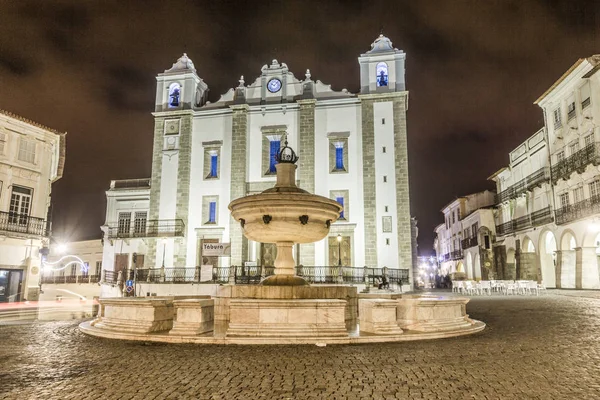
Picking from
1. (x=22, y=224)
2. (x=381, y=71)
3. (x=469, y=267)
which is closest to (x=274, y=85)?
(x=381, y=71)

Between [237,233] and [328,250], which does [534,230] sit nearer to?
[328,250]

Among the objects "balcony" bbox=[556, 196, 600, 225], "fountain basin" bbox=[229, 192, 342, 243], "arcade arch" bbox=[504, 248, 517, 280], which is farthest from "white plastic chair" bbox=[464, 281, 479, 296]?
"fountain basin" bbox=[229, 192, 342, 243]

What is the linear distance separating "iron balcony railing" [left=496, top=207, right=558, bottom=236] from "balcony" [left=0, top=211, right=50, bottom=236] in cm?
2905

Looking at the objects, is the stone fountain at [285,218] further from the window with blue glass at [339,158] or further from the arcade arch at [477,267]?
the arcade arch at [477,267]

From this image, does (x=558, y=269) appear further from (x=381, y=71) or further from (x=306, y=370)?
(x=306, y=370)

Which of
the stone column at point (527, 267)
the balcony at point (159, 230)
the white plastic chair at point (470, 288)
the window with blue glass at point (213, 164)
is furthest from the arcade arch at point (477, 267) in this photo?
the balcony at point (159, 230)

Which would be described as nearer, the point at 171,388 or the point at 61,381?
the point at 171,388

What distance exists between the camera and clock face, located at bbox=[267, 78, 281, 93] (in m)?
30.0

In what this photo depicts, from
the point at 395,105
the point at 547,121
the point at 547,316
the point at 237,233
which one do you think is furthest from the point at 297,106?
the point at 547,316

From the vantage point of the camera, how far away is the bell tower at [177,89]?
30.8 m

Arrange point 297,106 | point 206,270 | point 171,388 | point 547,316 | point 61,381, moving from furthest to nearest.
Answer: point 297,106 < point 206,270 < point 547,316 < point 61,381 < point 171,388

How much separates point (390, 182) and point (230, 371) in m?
23.2

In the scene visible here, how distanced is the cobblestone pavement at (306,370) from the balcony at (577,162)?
19.7m

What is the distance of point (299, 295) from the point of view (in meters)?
8.28
